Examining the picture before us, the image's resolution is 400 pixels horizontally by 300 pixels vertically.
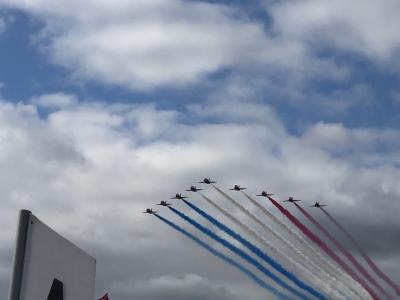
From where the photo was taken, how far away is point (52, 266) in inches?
250

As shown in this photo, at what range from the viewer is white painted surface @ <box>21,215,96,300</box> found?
5895mm

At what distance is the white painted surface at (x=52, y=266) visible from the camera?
589 cm

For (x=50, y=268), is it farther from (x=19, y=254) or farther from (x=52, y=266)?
(x=19, y=254)

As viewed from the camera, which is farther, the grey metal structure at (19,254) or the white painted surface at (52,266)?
the white painted surface at (52,266)

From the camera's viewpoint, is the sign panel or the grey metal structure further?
the sign panel

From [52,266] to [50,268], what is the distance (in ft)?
0.21

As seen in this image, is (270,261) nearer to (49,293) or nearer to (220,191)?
(220,191)

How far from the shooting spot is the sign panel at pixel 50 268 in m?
5.84

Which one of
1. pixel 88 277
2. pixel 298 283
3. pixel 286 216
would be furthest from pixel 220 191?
pixel 88 277

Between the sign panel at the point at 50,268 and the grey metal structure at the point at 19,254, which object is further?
the sign panel at the point at 50,268

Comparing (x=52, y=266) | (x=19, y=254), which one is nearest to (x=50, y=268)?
(x=52, y=266)

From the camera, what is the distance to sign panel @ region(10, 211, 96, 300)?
5.84 metres

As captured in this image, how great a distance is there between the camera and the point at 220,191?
15812 cm

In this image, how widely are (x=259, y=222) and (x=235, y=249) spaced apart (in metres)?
9.66
